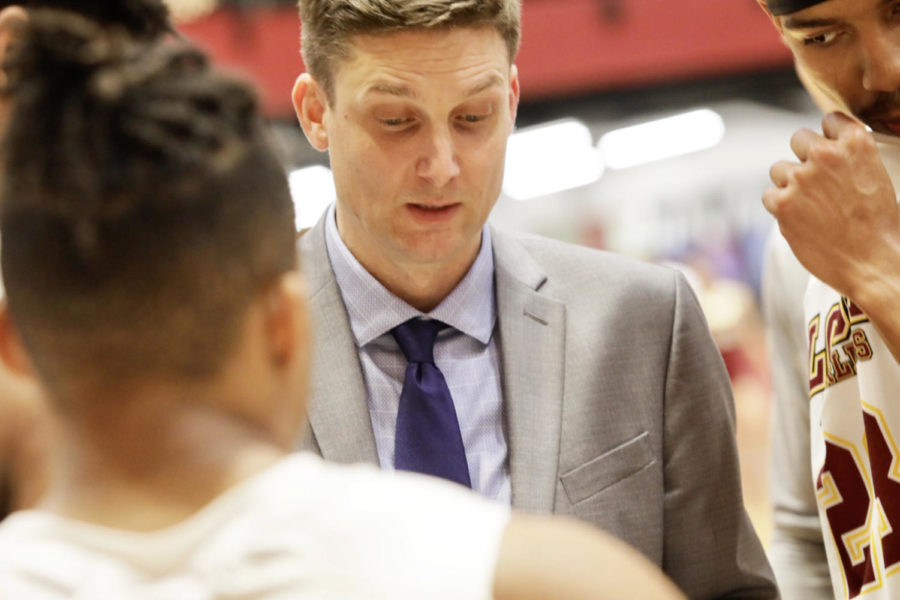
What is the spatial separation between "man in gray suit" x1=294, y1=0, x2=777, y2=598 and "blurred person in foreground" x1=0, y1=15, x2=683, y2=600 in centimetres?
89

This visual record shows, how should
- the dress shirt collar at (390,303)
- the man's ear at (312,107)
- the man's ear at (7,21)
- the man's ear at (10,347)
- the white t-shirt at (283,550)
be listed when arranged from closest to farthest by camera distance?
1. the white t-shirt at (283,550)
2. the man's ear at (10,347)
3. the man's ear at (7,21)
4. the dress shirt collar at (390,303)
5. the man's ear at (312,107)

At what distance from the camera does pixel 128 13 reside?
1.30m

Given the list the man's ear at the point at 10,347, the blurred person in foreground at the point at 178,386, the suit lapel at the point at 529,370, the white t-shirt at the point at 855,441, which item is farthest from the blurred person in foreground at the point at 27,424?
the white t-shirt at the point at 855,441

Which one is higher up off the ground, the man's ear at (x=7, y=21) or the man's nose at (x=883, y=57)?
the man's ear at (x=7, y=21)

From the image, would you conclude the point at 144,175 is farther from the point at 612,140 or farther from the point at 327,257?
the point at 612,140

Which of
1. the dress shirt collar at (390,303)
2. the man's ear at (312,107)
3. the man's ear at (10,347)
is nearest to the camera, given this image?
the man's ear at (10,347)

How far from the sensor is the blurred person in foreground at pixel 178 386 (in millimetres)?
901

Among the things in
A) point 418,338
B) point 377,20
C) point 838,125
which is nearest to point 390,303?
point 418,338

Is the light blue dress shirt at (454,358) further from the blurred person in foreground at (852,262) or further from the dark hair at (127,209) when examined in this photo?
the dark hair at (127,209)

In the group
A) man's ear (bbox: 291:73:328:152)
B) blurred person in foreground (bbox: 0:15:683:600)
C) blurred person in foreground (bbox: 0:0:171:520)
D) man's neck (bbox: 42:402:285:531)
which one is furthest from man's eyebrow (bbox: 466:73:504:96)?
man's neck (bbox: 42:402:285:531)

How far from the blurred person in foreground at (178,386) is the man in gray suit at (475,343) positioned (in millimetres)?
891

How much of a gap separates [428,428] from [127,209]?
0.99 meters

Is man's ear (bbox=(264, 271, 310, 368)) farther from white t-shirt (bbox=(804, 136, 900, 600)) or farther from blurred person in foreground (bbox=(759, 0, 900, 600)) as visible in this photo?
white t-shirt (bbox=(804, 136, 900, 600))

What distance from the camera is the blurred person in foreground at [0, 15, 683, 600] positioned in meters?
0.90
